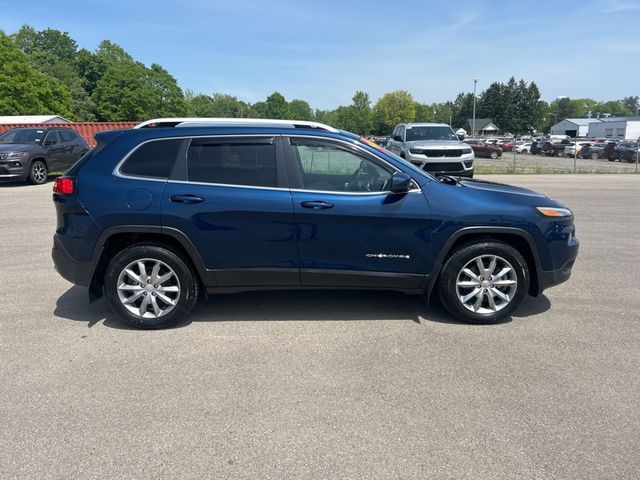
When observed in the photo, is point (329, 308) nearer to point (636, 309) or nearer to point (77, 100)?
point (636, 309)

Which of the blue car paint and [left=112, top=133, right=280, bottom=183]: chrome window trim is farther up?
[left=112, top=133, right=280, bottom=183]: chrome window trim

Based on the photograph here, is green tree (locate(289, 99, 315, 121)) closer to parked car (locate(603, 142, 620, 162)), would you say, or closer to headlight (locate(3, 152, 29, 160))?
parked car (locate(603, 142, 620, 162))

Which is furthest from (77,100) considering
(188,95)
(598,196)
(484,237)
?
(484,237)

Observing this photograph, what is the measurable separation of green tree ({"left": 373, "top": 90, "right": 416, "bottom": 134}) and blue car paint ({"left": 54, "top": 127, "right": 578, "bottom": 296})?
104494 mm

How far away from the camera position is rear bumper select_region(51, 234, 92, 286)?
423 cm

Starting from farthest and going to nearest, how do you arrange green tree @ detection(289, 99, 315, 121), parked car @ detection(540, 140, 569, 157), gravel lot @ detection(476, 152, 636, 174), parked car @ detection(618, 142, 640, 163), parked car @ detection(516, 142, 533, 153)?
green tree @ detection(289, 99, 315, 121)
parked car @ detection(516, 142, 533, 153)
parked car @ detection(540, 140, 569, 157)
parked car @ detection(618, 142, 640, 163)
gravel lot @ detection(476, 152, 636, 174)

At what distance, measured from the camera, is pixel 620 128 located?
87.0m

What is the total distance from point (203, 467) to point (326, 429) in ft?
2.42

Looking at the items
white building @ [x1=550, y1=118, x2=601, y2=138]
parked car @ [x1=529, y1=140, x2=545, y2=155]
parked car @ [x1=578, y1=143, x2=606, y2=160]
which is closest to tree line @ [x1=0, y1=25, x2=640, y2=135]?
white building @ [x1=550, y1=118, x2=601, y2=138]

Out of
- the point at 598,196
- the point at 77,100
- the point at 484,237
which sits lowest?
the point at 598,196

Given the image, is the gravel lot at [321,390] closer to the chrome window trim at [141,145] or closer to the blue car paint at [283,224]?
the blue car paint at [283,224]

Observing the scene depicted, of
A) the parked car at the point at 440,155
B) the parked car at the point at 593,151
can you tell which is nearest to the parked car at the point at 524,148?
the parked car at the point at 593,151

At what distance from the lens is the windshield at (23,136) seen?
48.1 ft

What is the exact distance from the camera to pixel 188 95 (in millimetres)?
127125
